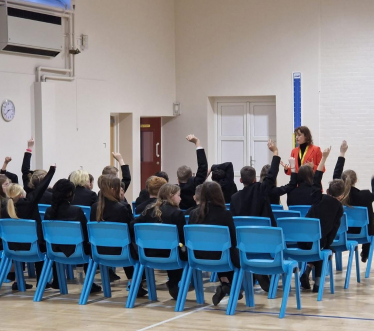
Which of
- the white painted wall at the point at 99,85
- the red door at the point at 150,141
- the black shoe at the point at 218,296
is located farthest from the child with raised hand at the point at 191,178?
the red door at the point at 150,141

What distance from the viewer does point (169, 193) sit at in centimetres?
639

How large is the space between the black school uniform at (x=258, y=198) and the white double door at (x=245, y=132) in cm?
709

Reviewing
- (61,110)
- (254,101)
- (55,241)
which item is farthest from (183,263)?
(254,101)

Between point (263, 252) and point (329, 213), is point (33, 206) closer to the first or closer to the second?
point (263, 252)

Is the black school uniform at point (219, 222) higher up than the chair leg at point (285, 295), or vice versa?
the black school uniform at point (219, 222)

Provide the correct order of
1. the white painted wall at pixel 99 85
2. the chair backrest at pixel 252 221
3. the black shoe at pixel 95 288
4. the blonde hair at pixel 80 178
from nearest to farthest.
Result: the chair backrest at pixel 252 221 < the black shoe at pixel 95 288 < the blonde hair at pixel 80 178 < the white painted wall at pixel 99 85

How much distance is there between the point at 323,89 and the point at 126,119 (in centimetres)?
379

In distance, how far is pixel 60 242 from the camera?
6645 millimetres

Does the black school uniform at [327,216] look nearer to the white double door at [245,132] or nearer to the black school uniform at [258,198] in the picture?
the black school uniform at [258,198]

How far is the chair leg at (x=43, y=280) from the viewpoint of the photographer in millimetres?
6782

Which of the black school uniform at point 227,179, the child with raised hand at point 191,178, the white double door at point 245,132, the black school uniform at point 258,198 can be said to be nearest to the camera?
the black school uniform at point 258,198

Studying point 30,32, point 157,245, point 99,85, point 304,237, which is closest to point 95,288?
point 157,245

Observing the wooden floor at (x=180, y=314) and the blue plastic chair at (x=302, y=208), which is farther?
the blue plastic chair at (x=302, y=208)

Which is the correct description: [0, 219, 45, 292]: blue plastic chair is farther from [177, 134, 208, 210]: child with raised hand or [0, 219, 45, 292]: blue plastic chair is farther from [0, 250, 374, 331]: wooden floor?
[177, 134, 208, 210]: child with raised hand
